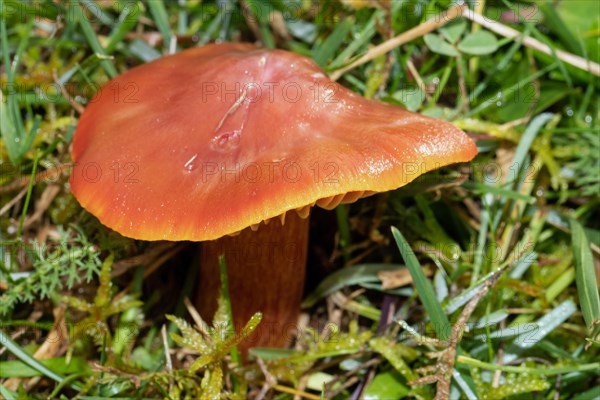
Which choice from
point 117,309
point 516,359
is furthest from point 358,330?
point 117,309

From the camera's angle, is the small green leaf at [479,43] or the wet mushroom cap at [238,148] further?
the small green leaf at [479,43]

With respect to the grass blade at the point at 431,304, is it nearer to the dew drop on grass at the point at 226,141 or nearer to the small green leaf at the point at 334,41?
the dew drop on grass at the point at 226,141

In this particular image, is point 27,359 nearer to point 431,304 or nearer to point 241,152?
point 241,152

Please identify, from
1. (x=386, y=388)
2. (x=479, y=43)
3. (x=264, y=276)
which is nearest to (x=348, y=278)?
(x=264, y=276)

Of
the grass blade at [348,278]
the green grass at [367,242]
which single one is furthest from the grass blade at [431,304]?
the grass blade at [348,278]

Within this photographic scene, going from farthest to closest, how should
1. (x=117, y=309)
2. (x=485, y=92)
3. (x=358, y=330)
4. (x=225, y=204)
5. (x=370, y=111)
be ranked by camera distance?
(x=485, y=92)
(x=358, y=330)
(x=117, y=309)
(x=370, y=111)
(x=225, y=204)

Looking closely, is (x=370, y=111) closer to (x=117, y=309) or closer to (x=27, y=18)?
Answer: (x=117, y=309)
